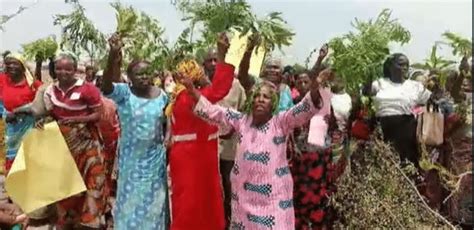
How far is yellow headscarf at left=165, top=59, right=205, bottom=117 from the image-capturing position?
674 centimetres

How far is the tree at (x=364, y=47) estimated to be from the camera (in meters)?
7.04

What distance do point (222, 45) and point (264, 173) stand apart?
975 mm

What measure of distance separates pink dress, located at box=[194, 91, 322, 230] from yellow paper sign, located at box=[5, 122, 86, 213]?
5.05 feet

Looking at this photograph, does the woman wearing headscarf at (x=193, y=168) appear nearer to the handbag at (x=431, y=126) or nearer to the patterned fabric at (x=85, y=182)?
the patterned fabric at (x=85, y=182)

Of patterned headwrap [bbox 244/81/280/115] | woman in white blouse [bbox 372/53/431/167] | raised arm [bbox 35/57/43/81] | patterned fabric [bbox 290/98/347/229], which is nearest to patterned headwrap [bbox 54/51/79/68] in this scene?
patterned headwrap [bbox 244/81/280/115]

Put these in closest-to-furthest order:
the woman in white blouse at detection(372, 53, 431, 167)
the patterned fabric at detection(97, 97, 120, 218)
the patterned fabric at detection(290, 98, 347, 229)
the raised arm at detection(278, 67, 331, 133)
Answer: the raised arm at detection(278, 67, 331, 133) → the patterned fabric at detection(290, 98, 347, 229) → the patterned fabric at detection(97, 97, 120, 218) → the woman in white blouse at detection(372, 53, 431, 167)

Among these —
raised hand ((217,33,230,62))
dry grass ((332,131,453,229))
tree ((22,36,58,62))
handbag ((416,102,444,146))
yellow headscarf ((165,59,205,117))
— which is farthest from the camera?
tree ((22,36,58,62))

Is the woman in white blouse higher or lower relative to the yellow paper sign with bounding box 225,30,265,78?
lower

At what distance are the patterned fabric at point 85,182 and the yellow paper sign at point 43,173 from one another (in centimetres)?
8

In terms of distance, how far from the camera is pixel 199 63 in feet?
23.6

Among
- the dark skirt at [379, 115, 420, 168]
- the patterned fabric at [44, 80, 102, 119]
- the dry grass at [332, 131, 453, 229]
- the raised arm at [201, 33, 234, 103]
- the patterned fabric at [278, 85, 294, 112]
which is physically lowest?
the dry grass at [332, 131, 453, 229]

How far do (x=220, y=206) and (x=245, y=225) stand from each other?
0.70 meters

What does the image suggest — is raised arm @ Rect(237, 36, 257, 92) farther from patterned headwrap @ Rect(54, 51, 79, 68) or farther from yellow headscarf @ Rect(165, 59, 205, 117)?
patterned headwrap @ Rect(54, 51, 79, 68)

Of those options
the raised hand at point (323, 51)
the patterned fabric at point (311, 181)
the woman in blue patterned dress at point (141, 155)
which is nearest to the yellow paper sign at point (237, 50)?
the woman in blue patterned dress at point (141, 155)
